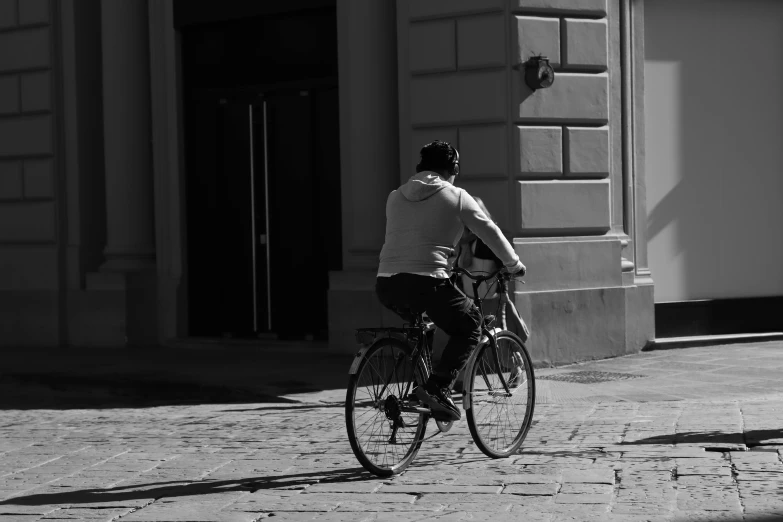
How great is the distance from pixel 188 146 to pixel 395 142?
2.73 meters

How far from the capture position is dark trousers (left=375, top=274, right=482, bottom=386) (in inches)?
259

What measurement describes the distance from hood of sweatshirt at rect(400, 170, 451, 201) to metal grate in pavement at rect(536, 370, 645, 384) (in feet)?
14.5

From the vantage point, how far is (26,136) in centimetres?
1491

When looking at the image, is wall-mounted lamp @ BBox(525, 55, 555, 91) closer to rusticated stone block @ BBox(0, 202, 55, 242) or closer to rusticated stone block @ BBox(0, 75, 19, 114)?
rusticated stone block @ BBox(0, 202, 55, 242)

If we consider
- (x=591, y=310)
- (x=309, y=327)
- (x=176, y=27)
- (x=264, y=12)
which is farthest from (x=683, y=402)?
(x=176, y=27)

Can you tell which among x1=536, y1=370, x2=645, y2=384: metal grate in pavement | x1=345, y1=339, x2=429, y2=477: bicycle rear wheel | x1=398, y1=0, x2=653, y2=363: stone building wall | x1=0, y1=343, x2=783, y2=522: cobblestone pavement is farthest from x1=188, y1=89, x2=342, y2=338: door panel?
x1=345, y1=339, x2=429, y2=477: bicycle rear wheel

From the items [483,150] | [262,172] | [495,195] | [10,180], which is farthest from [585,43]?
[10,180]

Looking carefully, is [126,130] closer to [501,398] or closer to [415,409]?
[501,398]

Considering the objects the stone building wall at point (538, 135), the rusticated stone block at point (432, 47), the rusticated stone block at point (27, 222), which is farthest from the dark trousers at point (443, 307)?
the rusticated stone block at point (27, 222)

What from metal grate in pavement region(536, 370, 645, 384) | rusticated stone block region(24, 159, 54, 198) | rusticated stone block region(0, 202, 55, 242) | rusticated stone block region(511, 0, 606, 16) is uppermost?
rusticated stone block region(511, 0, 606, 16)

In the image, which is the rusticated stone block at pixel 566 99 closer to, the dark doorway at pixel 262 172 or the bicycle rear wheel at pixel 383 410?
the dark doorway at pixel 262 172

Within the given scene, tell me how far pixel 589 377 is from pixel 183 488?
211 inches

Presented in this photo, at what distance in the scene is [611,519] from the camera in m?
5.36

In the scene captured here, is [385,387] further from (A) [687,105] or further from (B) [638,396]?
(A) [687,105]
